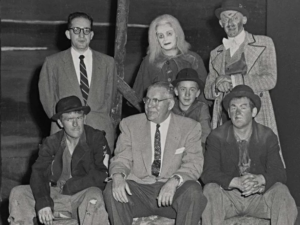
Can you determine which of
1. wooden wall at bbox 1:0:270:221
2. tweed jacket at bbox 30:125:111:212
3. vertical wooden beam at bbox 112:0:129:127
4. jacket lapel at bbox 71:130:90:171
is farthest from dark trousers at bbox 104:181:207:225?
wooden wall at bbox 1:0:270:221

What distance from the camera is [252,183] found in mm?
4945

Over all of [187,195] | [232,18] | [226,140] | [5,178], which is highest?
[232,18]

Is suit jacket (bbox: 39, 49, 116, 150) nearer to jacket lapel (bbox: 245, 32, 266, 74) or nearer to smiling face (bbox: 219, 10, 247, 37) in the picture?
smiling face (bbox: 219, 10, 247, 37)

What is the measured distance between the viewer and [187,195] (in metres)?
4.80

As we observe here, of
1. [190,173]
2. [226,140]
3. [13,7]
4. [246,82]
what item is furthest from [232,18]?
[13,7]

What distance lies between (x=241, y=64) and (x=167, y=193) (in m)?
1.48

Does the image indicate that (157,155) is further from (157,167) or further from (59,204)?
(59,204)

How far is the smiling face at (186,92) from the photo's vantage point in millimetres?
5668

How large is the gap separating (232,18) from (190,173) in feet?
4.68

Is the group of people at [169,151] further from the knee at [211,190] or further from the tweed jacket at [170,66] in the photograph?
the tweed jacket at [170,66]

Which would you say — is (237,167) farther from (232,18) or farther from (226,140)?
(232,18)

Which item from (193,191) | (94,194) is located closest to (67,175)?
(94,194)

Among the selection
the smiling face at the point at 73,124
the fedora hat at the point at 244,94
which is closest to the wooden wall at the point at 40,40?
the smiling face at the point at 73,124

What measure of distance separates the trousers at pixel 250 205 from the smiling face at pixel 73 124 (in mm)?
1106
